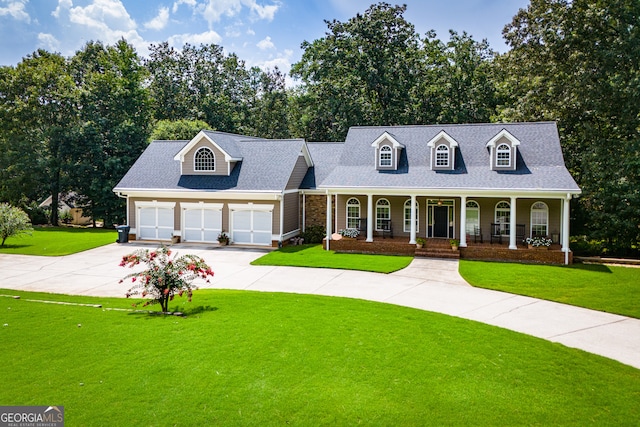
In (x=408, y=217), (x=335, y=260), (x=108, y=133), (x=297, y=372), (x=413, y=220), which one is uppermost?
(x=108, y=133)

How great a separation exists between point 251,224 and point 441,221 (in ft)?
35.8

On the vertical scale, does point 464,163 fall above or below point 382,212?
above

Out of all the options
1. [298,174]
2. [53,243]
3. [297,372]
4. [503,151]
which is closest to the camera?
[297,372]

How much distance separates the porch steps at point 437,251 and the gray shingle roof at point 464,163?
3067 mm

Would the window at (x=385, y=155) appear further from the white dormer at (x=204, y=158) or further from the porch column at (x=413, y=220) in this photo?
the white dormer at (x=204, y=158)

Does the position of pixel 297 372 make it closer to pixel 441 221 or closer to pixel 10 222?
pixel 441 221

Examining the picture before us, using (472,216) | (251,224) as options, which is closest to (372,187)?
(472,216)

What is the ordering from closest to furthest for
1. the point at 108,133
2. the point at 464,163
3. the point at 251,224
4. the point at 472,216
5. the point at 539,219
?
the point at 539,219 < the point at 472,216 < the point at 464,163 < the point at 251,224 < the point at 108,133

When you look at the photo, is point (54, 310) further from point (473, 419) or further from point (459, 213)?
point (459, 213)

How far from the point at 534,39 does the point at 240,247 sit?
72.4ft

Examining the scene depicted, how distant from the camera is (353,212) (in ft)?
91.3

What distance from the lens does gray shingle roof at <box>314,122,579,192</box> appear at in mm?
24141

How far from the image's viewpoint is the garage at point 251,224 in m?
27.3

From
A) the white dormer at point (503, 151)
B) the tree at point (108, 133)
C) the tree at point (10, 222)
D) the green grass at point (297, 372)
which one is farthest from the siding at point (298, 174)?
the tree at point (108, 133)
